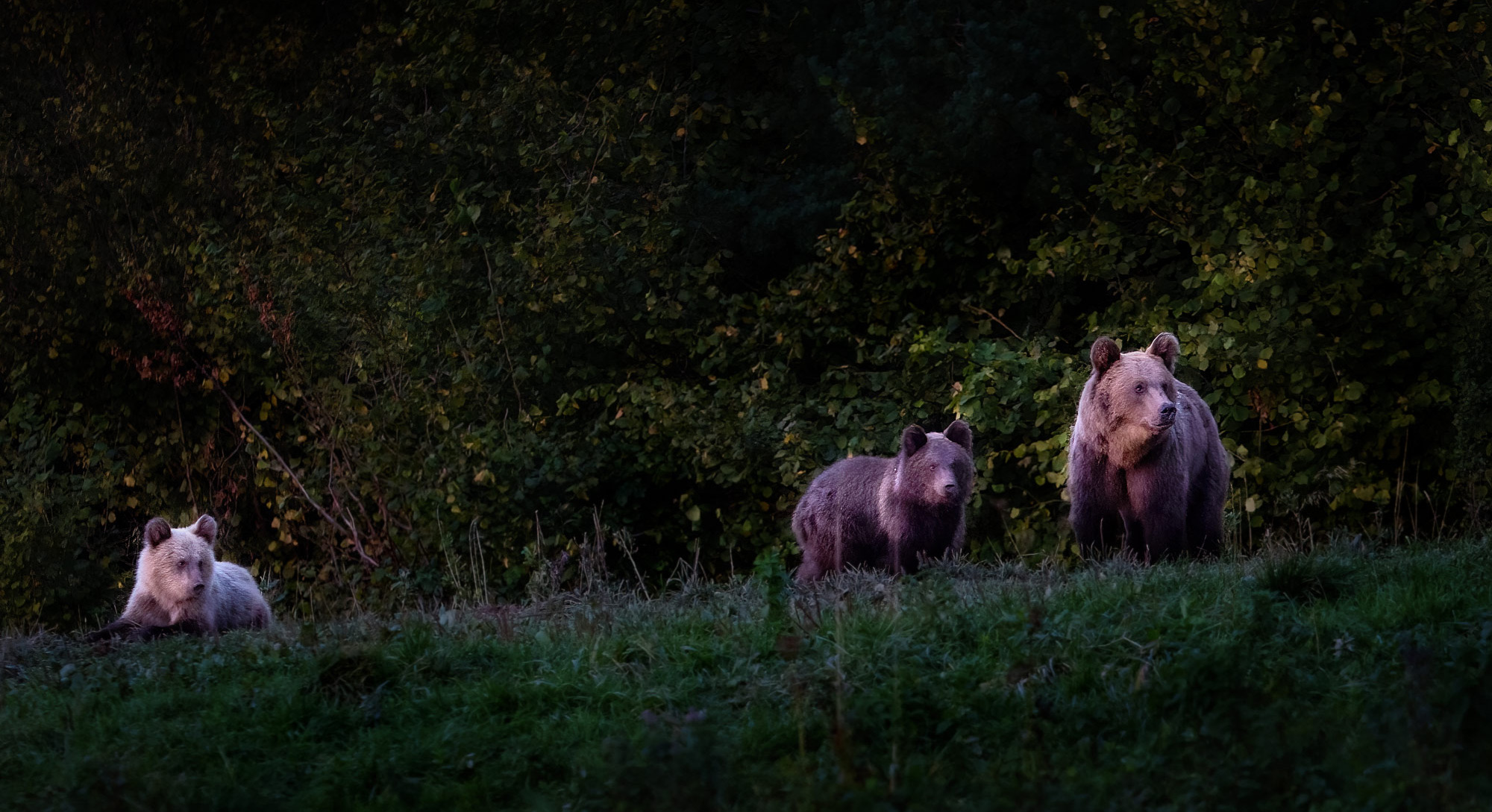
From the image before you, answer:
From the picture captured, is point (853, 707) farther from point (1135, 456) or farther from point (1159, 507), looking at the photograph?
point (1159, 507)

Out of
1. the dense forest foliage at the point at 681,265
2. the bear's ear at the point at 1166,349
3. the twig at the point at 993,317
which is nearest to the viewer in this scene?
the bear's ear at the point at 1166,349

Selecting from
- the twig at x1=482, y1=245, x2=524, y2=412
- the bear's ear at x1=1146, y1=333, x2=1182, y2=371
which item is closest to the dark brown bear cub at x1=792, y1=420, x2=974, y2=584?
the bear's ear at x1=1146, y1=333, x2=1182, y2=371

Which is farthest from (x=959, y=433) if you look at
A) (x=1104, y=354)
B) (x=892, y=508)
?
(x=1104, y=354)

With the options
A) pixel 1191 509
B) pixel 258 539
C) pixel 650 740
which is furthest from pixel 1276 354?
A: pixel 258 539

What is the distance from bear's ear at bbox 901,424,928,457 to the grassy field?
2606mm

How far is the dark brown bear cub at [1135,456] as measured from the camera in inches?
348

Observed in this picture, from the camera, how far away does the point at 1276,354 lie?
11.9 meters

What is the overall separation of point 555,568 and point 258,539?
12296mm

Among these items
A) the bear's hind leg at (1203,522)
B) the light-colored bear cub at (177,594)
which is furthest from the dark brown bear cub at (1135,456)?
the light-colored bear cub at (177,594)

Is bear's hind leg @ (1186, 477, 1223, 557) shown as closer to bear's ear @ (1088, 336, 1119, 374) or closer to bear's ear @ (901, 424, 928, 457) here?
bear's ear @ (1088, 336, 1119, 374)

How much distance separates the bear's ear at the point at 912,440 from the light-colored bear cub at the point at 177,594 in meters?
4.90

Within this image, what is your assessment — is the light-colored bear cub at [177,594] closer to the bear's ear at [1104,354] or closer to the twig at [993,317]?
the bear's ear at [1104,354]

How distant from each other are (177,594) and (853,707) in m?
6.72

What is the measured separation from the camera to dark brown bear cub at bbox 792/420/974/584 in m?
9.68
